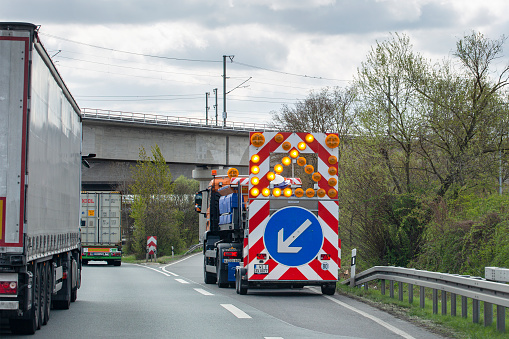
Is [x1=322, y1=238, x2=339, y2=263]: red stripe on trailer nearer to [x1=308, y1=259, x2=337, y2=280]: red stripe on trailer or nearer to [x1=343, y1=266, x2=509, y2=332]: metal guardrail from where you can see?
[x1=308, y1=259, x2=337, y2=280]: red stripe on trailer

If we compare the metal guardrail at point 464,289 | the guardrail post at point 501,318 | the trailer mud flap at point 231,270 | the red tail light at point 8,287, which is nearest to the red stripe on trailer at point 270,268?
the metal guardrail at point 464,289

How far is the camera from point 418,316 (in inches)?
455

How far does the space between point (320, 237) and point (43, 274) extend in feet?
21.7

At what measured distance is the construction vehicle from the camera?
37.0m

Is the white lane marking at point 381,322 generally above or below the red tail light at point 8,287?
below

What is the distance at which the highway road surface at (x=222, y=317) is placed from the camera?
9875 mm

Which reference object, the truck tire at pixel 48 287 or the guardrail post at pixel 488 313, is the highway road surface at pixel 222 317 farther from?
the guardrail post at pixel 488 313

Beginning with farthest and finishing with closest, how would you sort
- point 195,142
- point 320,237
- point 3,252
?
point 195,142 < point 320,237 < point 3,252

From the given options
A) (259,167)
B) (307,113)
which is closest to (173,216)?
(307,113)

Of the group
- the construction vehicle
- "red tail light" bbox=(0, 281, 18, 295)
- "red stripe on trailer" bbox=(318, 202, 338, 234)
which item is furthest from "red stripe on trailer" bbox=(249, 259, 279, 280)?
the construction vehicle

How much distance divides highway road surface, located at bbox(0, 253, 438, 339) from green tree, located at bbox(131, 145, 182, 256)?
35.7 metres

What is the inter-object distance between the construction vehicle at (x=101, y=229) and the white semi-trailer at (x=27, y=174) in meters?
26.2

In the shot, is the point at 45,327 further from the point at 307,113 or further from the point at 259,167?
the point at 307,113

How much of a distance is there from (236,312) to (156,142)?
4137cm
